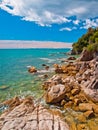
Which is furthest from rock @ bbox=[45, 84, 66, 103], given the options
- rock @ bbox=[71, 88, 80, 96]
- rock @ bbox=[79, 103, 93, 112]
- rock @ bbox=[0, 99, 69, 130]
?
rock @ bbox=[0, 99, 69, 130]

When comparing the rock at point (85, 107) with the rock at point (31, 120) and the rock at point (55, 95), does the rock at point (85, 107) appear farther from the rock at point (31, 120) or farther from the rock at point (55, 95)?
the rock at point (31, 120)

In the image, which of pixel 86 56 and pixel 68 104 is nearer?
pixel 68 104

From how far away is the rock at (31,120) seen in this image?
2080 centimetres

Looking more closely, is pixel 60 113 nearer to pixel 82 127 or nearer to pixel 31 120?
pixel 82 127

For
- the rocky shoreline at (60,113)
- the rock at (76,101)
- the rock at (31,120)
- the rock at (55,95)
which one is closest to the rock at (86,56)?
the rocky shoreline at (60,113)

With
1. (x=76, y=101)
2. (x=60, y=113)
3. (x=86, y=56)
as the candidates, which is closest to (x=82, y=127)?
(x=60, y=113)

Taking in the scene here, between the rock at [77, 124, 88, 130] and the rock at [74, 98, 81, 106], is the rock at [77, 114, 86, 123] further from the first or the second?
Result: the rock at [74, 98, 81, 106]

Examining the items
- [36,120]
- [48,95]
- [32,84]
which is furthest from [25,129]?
[32,84]

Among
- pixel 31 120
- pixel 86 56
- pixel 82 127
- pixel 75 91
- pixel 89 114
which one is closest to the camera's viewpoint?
pixel 31 120

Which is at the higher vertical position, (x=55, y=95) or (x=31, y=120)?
(x=55, y=95)

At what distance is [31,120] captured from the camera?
2194cm

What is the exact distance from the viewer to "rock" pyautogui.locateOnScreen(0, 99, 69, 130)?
20.8 metres

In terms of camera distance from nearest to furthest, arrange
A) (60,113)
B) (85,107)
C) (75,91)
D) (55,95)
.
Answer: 1. (60,113)
2. (85,107)
3. (55,95)
4. (75,91)

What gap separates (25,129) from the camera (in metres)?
20.4
